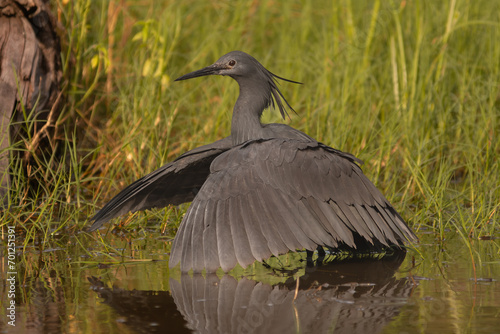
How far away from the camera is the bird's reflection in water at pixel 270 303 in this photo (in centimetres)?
292

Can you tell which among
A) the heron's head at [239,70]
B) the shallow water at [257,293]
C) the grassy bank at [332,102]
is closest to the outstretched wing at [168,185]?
the shallow water at [257,293]

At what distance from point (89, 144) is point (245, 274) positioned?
2.96 metres

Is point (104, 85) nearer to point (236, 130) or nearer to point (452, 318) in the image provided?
point (236, 130)

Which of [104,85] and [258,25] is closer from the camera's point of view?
[104,85]

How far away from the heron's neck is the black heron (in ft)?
0.20

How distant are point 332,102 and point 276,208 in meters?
2.43

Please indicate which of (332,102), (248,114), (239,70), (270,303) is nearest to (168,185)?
(248,114)

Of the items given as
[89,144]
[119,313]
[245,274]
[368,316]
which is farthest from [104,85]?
[368,316]

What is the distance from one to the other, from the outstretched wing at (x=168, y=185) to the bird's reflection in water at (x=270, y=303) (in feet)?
2.32

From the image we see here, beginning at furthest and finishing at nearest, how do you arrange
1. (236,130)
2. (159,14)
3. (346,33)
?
(159,14), (346,33), (236,130)

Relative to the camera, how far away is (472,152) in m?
5.49

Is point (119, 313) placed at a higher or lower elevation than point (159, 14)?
lower

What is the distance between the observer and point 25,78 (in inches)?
205

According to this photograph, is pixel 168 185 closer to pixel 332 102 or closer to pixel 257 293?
pixel 257 293
